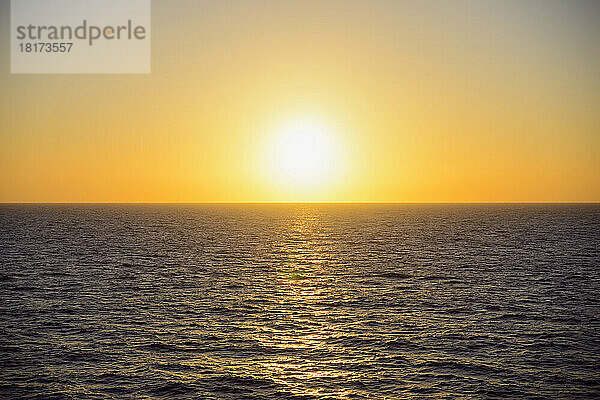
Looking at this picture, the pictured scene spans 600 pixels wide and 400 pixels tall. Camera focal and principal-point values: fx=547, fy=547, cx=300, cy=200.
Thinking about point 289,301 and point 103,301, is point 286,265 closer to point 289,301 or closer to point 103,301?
point 289,301

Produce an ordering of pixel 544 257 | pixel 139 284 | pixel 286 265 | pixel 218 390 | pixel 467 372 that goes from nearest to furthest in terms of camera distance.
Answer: pixel 218 390 → pixel 467 372 → pixel 139 284 → pixel 286 265 → pixel 544 257

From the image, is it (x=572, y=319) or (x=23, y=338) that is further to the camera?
(x=572, y=319)

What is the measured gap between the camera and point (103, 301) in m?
46.0

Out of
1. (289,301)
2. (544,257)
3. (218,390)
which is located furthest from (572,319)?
(544,257)

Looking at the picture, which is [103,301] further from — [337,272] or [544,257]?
[544,257]

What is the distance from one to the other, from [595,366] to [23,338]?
33202 millimetres

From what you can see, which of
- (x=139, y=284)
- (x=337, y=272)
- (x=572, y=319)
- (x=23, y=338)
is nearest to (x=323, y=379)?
(x=23, y=338)

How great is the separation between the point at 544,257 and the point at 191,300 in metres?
57.0

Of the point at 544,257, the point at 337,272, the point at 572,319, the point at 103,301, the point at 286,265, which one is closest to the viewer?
the point at 572,319

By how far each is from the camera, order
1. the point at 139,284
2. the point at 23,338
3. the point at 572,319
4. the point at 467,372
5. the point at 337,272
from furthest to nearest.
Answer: the point at 337,272, the point at 139,284, the point at 572,319, the point at 23,338, the point at 467,372

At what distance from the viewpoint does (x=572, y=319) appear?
39531 mm

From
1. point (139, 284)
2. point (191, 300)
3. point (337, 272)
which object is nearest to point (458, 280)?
point (337, 272)

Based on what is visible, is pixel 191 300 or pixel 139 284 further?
pixel 139 284

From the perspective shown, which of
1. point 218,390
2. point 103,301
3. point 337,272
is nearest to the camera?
point 218,390
